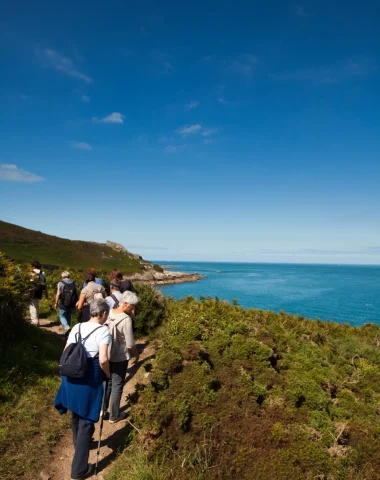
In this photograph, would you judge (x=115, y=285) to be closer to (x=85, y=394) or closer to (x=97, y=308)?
(x=97, y=308)

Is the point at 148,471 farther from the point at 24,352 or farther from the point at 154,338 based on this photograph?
the point at 154,338

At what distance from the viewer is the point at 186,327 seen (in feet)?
18.6

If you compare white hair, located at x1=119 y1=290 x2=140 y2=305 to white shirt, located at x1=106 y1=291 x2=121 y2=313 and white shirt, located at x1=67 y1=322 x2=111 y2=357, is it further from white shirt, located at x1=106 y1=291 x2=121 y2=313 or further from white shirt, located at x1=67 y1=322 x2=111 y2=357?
white shirt, located at x1=106 y1=291 x2=121 y2=313

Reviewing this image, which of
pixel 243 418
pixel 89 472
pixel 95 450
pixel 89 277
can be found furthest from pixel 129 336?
pixel 89 277

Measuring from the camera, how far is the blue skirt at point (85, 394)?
3.67 metres

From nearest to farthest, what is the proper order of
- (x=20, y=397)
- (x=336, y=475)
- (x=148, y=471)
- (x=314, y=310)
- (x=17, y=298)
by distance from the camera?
(x=336, y=475) < (x=148, y=471) < (x=20, y=397) < (x=17, y=298) < (x=314, y=310)

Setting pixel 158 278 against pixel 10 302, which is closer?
pixel 10 302

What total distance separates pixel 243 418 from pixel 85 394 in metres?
2.09

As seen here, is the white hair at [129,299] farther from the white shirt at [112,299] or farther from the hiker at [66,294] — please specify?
the hiker at [66,294]

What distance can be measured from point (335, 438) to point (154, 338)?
7349 mm

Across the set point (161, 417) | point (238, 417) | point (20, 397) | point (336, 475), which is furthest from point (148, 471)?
point (20, 397)

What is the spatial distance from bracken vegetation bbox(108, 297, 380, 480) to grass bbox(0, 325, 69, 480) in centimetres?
129

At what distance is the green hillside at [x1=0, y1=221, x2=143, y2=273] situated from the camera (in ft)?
247

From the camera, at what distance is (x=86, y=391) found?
3.70 meters
